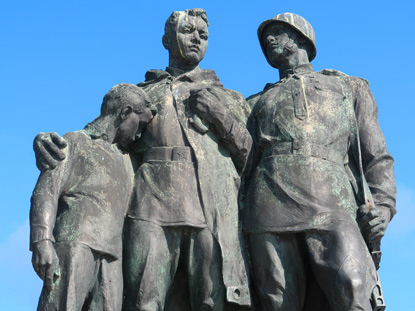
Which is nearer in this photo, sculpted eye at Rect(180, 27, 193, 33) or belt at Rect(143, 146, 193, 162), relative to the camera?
belt at Rect(143, 146, 193, 162)

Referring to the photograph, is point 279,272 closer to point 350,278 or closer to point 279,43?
point 350,278

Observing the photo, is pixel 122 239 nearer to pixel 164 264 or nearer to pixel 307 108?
pixel 164 264

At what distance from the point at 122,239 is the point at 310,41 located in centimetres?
328

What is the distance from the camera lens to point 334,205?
11336mm

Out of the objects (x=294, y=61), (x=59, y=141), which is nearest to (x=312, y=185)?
(x=294, y=61)

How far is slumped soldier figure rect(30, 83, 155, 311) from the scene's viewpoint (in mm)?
10492

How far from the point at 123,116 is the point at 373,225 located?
296 centimetres

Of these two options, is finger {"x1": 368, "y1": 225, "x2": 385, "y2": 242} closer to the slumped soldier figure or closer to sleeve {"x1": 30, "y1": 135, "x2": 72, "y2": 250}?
the slumped soldier figure

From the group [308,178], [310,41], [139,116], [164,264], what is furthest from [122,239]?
[310,41]

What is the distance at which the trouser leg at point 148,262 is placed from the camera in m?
11.1

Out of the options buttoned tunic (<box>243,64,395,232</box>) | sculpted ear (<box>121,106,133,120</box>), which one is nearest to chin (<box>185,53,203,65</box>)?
buttoned tunic (<box>243,64,395,232</box>)

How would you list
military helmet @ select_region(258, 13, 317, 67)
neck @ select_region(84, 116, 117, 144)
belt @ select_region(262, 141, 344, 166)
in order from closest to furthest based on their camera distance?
neck @ select_region(84, 116, 117, 144) < belt @ select_region(262, 141, 344, 166) < military helmet @ select_region(258, 13, 317, 67)

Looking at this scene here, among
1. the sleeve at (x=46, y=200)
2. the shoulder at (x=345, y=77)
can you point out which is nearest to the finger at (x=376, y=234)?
the shoulder at (x=345, y=77)

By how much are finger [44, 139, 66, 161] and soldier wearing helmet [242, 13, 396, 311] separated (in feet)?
6.88
